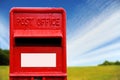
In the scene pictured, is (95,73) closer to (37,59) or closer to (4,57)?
(4,57)

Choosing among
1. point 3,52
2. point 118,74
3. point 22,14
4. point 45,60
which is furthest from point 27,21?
point 118,74

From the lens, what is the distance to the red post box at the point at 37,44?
714cm

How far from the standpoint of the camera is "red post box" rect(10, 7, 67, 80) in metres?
7.14

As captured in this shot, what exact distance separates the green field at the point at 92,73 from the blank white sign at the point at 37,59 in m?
3.27

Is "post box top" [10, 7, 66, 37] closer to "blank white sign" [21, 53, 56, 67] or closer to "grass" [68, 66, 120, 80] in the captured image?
"blank white sign" [21, 53, 56, 67]

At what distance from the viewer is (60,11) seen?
7285mm

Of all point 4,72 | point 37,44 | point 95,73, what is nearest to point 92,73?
point 95,73

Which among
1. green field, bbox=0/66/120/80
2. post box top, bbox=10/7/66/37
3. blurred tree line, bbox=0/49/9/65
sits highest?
post box top, bbox=10/7/66/37

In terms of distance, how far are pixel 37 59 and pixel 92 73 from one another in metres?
3.71

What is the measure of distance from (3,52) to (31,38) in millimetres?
3086

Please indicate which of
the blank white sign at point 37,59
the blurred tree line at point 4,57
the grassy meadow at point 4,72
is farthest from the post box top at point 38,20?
the grassy meadow at point 4,72

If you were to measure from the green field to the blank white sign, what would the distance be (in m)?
3.27

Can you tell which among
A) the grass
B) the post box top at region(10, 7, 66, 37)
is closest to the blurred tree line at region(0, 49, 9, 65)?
the grass

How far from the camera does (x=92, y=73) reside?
1073 cm
